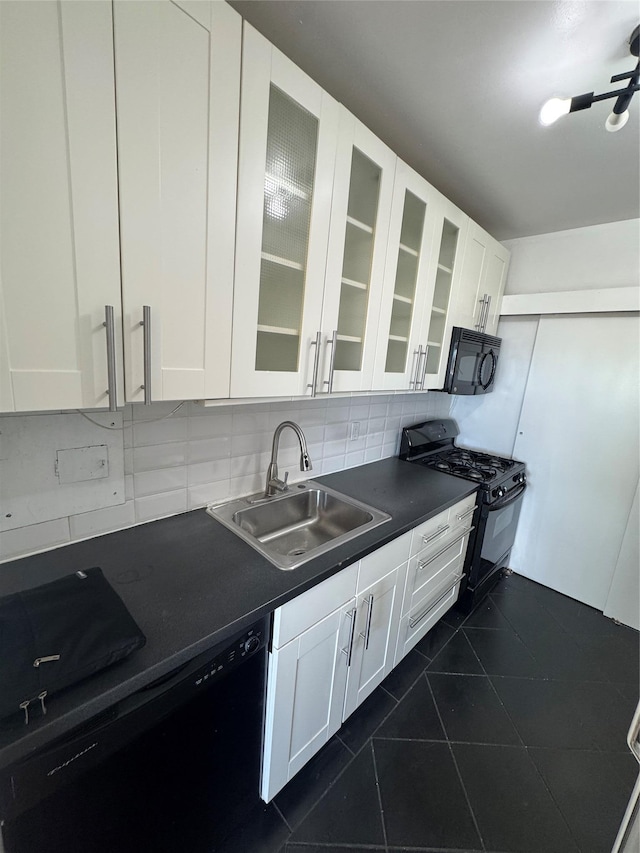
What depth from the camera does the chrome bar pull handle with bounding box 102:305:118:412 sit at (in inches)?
27.9

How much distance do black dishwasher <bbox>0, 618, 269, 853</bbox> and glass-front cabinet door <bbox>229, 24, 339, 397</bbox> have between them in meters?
0.74

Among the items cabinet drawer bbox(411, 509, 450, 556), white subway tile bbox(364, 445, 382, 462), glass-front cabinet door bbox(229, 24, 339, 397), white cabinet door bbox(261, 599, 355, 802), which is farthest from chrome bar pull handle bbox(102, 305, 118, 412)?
white subway tile bbox(364, 445, 382, 462)

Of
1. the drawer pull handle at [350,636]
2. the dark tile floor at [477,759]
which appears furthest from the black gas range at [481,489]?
the drawer pull handle at [350,636]

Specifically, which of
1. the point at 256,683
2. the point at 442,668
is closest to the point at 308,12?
the point at 256,683

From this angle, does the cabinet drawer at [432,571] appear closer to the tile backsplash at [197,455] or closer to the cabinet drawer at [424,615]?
the cabinet drawer at [424,615]

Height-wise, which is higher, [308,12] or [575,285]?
[308,12]

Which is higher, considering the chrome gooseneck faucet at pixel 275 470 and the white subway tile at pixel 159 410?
the white subway tile at pixel 159 410

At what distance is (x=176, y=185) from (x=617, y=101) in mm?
1305

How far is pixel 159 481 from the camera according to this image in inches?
47.1

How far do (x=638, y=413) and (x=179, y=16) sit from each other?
2685mm

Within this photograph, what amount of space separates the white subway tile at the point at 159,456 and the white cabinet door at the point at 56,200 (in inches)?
17.5

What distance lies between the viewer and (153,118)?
72 centimetres

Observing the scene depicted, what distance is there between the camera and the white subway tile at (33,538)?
0.93 m

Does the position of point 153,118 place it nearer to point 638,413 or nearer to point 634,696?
point 638,413
